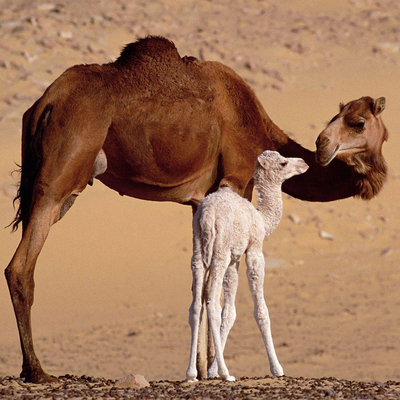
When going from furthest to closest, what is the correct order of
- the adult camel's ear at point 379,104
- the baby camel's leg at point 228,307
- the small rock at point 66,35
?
the small rock at point 66,35 → the adult camel's ear at point 379,104 → the baby camel's leg at point 228,307

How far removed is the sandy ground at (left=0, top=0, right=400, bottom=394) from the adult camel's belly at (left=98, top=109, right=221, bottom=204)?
16.2 feet

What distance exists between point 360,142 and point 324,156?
47cm

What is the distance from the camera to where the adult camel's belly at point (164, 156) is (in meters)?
8.66

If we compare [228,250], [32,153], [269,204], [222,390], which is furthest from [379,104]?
[222,390]

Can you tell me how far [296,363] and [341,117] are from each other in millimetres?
5579

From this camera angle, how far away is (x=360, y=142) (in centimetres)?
924

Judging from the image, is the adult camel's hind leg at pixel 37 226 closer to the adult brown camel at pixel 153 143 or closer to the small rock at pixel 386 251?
the adult brown camel at pixel 153 143

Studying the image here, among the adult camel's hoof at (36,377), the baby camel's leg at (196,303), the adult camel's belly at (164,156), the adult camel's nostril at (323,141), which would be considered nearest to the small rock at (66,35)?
the adult camel's belly at (164,156)

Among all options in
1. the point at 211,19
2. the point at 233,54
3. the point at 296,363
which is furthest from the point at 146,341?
the point at 211,19

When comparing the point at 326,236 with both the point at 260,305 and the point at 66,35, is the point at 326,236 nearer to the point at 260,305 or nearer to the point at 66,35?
the point at 260,305

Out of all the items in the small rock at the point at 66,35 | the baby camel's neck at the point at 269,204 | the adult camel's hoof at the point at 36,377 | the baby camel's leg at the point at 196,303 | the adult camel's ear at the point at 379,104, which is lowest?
the adult camel's hoof at the point at 36,377

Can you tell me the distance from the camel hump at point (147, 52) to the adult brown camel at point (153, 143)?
0.01 metres

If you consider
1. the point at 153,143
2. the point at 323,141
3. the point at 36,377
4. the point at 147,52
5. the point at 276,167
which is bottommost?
the point at 36,377

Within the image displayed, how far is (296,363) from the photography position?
1377 cm
